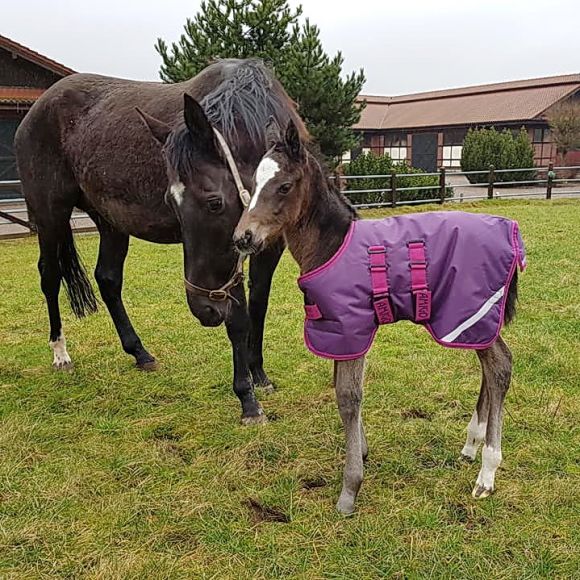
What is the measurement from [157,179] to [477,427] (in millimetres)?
2196

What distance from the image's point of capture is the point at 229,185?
266cm

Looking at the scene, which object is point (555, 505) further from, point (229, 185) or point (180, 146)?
point (180, 146)

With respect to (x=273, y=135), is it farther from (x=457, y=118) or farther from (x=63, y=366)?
(x=457, y=118)

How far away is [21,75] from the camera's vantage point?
15.8 metres

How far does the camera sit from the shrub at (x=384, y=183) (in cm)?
1494

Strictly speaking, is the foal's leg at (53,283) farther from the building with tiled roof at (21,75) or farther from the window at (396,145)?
the window at (396,145)

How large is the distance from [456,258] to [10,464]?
2383mm

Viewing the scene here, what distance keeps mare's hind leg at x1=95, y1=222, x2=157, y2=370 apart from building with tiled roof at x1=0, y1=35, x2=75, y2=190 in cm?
1247

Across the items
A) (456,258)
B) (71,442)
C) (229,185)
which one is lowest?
(71,442)

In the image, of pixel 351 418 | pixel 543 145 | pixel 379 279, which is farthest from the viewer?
pixel 543 145

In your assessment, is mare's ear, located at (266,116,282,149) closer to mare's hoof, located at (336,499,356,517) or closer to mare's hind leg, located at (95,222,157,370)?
mare's hoof, located at (336,499,356,517)

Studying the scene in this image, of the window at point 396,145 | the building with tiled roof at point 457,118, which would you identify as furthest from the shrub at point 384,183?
the window at point 396,145

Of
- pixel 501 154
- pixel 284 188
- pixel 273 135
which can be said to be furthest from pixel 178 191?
pixel 501 154

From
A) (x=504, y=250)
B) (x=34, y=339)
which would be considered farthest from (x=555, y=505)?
(x=34, y=339)
